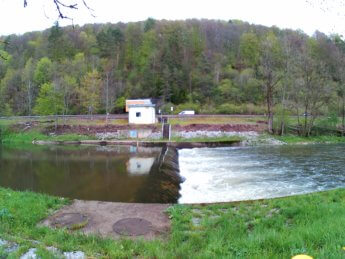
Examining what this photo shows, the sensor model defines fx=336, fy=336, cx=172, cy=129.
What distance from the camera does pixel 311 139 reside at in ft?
100

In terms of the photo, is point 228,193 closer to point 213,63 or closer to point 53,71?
point 53,71

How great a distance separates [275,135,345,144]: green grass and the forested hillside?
285 cm

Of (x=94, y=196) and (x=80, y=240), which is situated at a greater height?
(x=80, y=240)

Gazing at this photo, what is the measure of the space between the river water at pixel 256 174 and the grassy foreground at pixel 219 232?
2.68m

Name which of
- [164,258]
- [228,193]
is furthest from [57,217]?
[228,193]

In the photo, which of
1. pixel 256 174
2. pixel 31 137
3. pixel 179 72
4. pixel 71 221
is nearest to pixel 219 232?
pixel 71 221

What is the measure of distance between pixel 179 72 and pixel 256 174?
4027 centimetres

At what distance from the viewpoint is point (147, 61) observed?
58625 millimetres

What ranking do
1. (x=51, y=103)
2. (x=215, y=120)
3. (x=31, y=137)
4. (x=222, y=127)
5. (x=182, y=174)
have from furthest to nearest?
(x=51, y=103) < (x=215, y=120) < (x=31, y=137) < (x=222, y=127) < (x=182, y=174)

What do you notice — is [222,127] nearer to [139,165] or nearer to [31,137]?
[139,165]

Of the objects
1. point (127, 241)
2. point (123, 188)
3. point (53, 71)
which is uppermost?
point (53, 71)

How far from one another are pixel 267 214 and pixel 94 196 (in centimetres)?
642

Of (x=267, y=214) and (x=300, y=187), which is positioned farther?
(x=300, y=187)

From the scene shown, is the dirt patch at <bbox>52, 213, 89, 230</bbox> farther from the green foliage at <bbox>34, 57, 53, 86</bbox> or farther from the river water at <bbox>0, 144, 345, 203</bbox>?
the green foliage at <bbox>34, 57, 53, 86</bbox>
